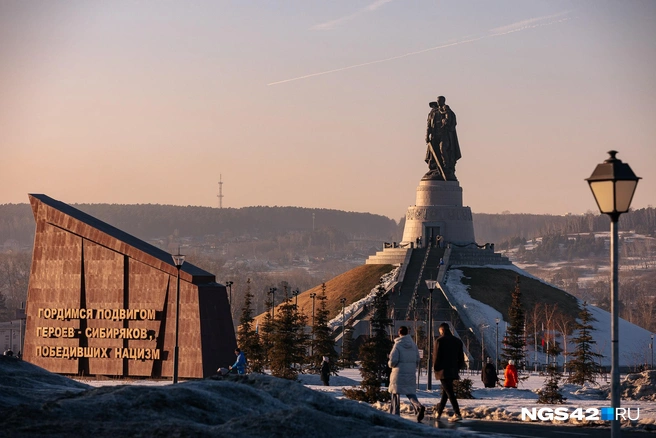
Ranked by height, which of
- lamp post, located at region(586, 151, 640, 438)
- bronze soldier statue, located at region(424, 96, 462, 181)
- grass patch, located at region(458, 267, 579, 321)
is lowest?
grass patch, located at region(458, 267, 579, 321)

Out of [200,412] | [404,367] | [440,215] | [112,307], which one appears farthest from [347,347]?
[200,412]

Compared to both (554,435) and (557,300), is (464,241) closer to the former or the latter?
(557,300)

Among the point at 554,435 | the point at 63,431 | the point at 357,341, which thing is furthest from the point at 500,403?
the point at 357,341

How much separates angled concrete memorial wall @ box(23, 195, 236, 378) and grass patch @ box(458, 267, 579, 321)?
47663 millimetres

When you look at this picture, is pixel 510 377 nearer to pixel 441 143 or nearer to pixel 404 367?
pixel 404 367

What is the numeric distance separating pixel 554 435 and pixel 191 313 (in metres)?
24.5

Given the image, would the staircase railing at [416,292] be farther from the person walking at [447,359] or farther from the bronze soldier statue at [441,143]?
the person walking at [447,359]

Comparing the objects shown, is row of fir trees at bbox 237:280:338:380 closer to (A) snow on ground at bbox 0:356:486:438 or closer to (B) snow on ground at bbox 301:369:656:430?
(B) snow on ground at bbox 301:369:656:430

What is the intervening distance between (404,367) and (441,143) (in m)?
80.6

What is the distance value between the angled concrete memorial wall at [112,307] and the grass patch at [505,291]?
47663 mm

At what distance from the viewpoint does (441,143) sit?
103m

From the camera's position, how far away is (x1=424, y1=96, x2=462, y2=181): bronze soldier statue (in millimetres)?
A: 103125

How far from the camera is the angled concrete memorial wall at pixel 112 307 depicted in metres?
45.4

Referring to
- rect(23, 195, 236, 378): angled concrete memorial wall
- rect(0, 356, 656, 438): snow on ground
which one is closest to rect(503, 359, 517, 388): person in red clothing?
rect(23, 195, 236, 378): angled concrete memorial wall
